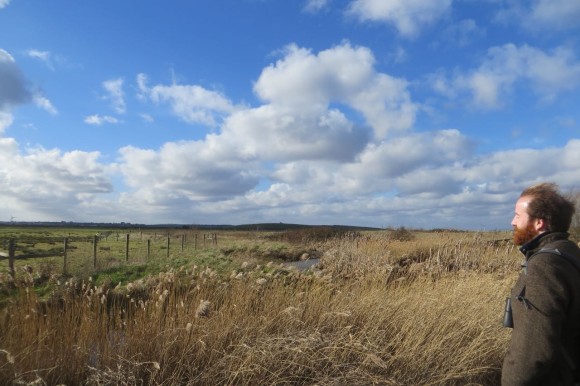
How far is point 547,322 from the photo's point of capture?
251 centimetres

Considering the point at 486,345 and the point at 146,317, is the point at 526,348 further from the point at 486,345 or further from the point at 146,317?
the point at 146,317

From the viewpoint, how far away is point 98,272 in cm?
1808

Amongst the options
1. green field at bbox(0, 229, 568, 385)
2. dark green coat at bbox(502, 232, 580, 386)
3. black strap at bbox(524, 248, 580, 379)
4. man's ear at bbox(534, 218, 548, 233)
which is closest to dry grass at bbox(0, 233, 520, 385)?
green field at bbox(0, 229, 568, 385)

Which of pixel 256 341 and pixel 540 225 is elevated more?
pixel 540 225

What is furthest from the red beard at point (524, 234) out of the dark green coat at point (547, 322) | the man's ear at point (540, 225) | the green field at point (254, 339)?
the green field at point (254, 339)

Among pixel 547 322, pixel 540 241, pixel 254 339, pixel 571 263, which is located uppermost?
pixel 540 241

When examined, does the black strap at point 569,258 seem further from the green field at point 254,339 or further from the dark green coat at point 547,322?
the green field at point 254,339

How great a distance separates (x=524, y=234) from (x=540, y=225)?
113 mm

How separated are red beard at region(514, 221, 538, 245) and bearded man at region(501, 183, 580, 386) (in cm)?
7

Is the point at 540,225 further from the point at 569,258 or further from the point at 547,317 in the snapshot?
the point at 547,317

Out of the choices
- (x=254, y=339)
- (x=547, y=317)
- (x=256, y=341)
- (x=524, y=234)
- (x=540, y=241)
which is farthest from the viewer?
(x=254, y=339)

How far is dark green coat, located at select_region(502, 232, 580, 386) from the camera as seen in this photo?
2.51 metres

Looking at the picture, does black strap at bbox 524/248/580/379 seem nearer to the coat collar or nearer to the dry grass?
the coat collar

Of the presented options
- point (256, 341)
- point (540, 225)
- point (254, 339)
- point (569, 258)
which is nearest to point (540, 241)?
point (540, 225)
